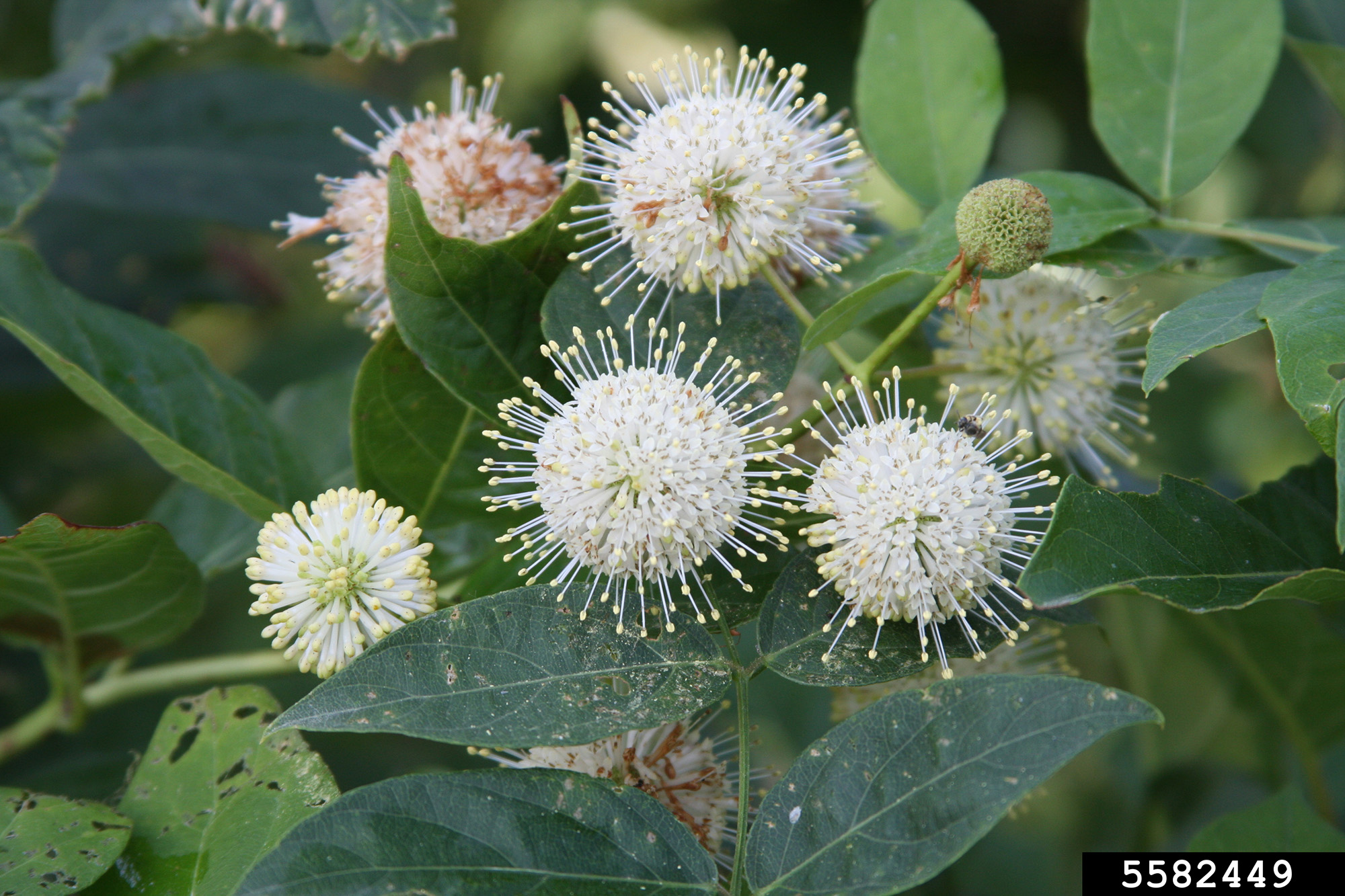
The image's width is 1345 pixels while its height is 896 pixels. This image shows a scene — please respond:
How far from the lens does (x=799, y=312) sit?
1361 mm

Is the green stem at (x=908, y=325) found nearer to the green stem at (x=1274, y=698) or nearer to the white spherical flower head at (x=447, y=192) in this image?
the white spherical flower head at (x=447, y=192)

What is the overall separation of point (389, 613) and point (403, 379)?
0.36 meters

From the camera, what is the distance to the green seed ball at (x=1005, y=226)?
1.17m

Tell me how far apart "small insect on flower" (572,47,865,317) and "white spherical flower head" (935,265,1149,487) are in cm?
28

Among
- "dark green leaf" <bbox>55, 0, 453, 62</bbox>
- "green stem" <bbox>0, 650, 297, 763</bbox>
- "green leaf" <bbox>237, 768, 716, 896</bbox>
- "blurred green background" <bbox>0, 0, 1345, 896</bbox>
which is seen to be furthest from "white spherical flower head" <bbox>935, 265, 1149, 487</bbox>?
"green stem" <bbox>0, 650, 297, 763</bbox>

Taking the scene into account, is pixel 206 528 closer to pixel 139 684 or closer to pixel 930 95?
pixel 139 684

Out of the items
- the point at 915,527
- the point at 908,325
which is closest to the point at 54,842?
the point at 915,527

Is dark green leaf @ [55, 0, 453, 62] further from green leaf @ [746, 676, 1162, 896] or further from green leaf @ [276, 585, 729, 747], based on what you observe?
green leaf @ [746, 676, 1162, 896]

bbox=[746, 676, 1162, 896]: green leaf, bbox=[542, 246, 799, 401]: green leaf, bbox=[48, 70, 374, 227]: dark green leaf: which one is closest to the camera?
bbox=[746, 676, 1162, 896]: green leaf

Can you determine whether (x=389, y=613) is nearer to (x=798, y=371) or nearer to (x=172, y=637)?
(x=172, y=637)

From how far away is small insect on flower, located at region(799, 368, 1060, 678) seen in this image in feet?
3.76

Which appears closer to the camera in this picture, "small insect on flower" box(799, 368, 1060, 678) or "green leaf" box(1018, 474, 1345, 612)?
"green leaf" box(1018, 474, 1345, 612)

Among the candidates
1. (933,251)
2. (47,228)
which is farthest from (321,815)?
(47,228)

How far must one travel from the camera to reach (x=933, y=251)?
131 centimetres
